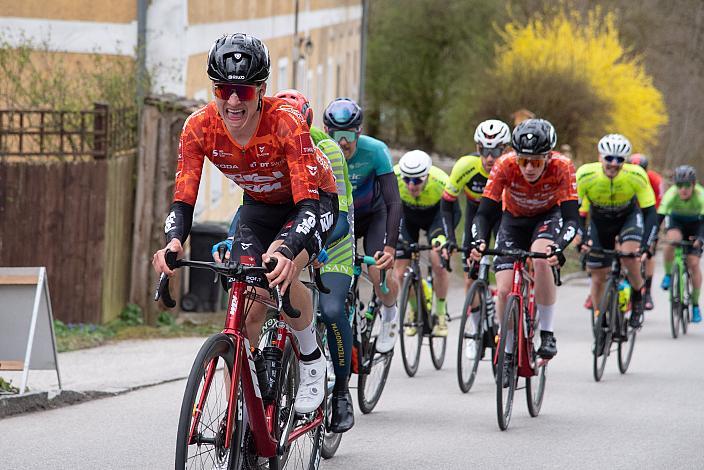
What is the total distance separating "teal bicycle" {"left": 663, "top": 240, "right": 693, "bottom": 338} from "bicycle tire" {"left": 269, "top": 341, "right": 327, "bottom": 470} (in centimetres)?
1043

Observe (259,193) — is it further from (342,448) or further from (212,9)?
(212,9)

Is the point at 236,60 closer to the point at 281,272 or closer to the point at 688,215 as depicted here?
the point at 281,272

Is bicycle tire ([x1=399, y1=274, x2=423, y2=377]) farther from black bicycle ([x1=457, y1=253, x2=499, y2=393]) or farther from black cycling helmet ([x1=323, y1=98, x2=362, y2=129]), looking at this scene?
black cycling helmet ([x1=323, y1=98, x2=362, y2=129])

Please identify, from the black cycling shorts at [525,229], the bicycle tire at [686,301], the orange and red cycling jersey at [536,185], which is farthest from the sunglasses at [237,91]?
the bicycle tire at [686,301]

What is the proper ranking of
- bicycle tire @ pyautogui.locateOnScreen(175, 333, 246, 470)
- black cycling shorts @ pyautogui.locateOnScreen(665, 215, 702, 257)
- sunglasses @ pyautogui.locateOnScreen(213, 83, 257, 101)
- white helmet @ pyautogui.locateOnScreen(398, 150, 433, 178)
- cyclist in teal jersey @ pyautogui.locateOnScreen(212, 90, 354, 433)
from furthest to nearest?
1. black cycling shorts @ pyautogui.locateOnScreen(665, 215, 702, 257)
2. white helmet @ pyautogui.locateOnScreen(398, 150, 433, 178)
3. cyclist in teal jersey @ pyautogui.locateOnScreen(212, 90, 354, 433)
4. sunglasses @ pyautogui.locateOnScreen(213, 83, 257, 101)
5. bicycle tire @ pyautogui.locateOnScreen(175, 333, 246, 470)

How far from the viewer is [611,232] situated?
537 inches

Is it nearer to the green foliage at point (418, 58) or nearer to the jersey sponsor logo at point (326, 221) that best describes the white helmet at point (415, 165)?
the jersey sponsor logo at point (326, 221)

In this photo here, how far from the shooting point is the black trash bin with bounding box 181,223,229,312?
15961mm

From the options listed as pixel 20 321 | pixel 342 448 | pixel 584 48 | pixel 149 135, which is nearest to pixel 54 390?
pixel 20 321

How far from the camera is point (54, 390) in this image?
9398 millimetres

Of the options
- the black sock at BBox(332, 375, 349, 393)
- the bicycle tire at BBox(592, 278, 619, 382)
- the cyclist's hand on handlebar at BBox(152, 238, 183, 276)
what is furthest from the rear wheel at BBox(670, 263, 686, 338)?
the cyclist's hand on handlebar at BBox(152, 238, 183, 276)

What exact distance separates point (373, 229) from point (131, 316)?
18.4 feet

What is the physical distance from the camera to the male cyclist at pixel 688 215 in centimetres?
1703

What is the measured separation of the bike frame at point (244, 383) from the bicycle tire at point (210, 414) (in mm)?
27
